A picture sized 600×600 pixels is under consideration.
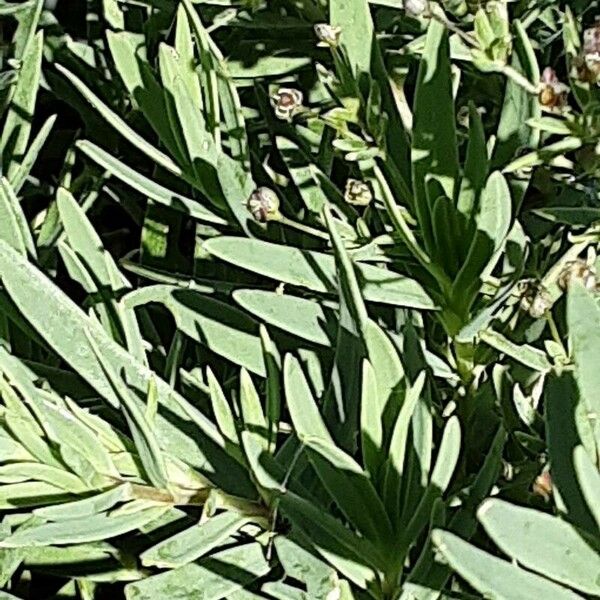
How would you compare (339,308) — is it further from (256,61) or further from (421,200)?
(256,61)

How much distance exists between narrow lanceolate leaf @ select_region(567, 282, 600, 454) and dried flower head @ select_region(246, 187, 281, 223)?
0.19 meters

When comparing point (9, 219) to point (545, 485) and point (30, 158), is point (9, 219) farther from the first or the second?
point (545, 485)

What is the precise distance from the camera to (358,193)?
625 millimetres

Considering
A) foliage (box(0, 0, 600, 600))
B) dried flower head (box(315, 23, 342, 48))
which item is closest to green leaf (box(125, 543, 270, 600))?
foliage (box(0, 0, 600, 600))

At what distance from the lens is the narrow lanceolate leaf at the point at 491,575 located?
1.40 feet

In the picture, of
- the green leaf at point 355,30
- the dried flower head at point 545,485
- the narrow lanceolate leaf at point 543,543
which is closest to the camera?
the narrow lanceolate leaf at point 543,543

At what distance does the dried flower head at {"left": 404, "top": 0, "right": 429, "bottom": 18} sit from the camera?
23.0 inches

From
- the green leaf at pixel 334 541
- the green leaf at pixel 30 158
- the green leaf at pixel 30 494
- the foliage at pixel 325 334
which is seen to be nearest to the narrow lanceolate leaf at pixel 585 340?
the foliage at pixel 325 334

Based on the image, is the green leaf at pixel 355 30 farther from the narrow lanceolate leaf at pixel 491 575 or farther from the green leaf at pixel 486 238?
the narrow lanceolate leaf at pixel 491 575

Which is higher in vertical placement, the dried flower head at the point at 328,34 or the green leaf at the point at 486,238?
the dried flower head at the point at 328,34

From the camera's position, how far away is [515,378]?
61 cm

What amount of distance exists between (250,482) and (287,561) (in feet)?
0.19

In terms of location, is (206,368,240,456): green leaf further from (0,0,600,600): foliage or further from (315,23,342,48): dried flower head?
(315,23,342,48): dried flower head

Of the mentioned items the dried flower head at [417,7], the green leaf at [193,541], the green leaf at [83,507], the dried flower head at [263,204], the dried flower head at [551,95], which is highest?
the dried flower head at [417,7]
